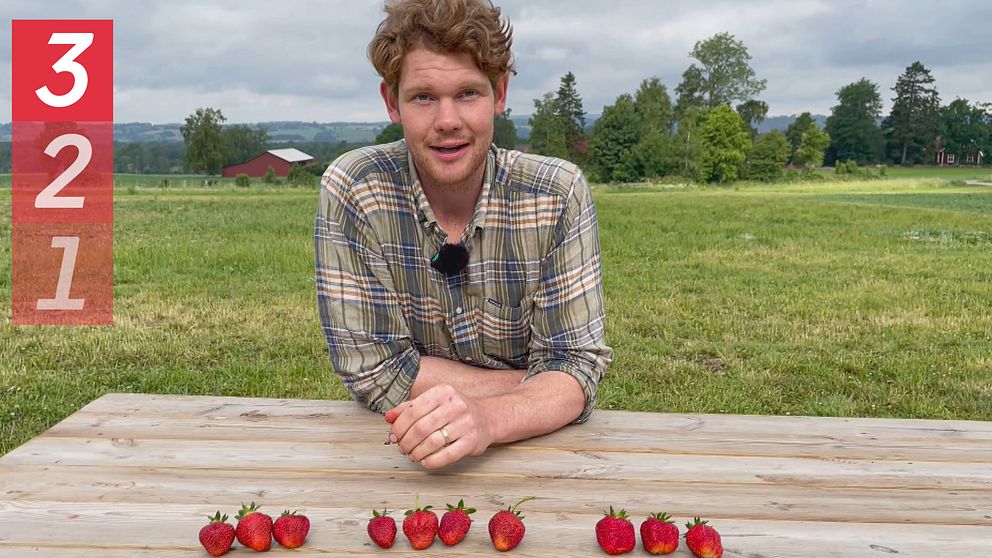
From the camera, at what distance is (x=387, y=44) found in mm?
2648

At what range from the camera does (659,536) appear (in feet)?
6.25

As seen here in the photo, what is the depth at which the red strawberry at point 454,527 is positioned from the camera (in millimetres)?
1920

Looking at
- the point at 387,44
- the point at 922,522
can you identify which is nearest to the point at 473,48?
the point at 387,44

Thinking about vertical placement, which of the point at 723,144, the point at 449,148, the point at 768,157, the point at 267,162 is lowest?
the point at 267,162

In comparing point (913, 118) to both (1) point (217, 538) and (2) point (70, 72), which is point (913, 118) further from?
(1) point (217, 538)

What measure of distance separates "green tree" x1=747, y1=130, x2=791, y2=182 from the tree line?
0.08 metres

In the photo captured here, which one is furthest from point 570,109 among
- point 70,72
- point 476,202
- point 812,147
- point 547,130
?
point 476,202

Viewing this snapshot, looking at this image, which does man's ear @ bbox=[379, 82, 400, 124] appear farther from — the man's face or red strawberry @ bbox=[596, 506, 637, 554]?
red strawberry @ bbox=[596, 506, 637, 554]

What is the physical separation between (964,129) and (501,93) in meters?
93.2

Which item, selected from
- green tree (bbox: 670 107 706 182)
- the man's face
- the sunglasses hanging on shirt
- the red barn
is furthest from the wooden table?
the red barn

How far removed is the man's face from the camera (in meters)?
2.61

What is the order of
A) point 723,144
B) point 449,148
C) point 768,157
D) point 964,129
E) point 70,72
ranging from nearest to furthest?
point 449,148
point 70,72
point 723,144
point 768,157
point 964,129

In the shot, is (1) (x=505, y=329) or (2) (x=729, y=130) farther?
(2) (x=729, y=130)

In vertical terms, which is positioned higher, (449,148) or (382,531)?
(449,148)
